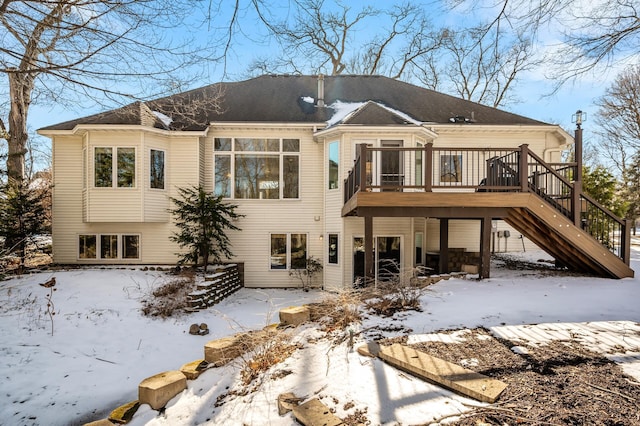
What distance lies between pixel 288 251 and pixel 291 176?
103 inches

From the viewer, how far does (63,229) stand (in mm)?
10500

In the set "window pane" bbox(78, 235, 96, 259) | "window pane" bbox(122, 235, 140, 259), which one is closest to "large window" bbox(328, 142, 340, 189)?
"window pane" bbox(122, 235, 140, 259)

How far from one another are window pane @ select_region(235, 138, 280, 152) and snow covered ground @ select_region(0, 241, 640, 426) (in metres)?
5.05

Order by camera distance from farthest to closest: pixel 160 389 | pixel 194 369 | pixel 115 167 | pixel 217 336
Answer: pixel 115 167 < pixel 217 336 < pixel 194 369 < pixel 160 389

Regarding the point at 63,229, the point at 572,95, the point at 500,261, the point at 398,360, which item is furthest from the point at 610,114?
the point at 63,229

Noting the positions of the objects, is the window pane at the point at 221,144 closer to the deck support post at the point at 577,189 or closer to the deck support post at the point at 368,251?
the deck support post at the point at 368,251

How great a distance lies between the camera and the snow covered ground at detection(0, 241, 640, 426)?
3090 mm

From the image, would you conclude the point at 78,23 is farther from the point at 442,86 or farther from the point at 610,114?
the point at 610,114

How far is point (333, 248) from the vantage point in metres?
10.3

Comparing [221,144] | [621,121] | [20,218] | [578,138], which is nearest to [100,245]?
[20,218]

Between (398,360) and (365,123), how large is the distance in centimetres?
741

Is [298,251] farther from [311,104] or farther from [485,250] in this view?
[485,250]

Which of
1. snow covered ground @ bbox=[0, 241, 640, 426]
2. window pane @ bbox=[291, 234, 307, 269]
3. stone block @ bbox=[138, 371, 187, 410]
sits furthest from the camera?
window pane @ bbox=[291, 234, 307, 269]

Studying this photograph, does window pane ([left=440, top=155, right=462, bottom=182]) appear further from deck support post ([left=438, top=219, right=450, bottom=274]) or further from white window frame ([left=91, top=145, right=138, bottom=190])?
white window frame ([left=91, top=145, right=138, bottom=190])
